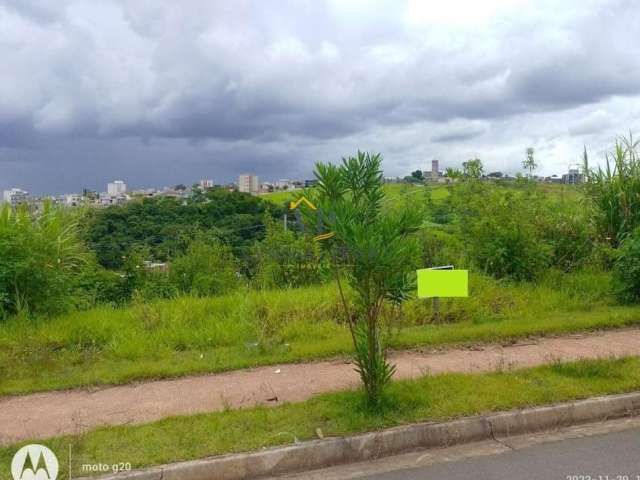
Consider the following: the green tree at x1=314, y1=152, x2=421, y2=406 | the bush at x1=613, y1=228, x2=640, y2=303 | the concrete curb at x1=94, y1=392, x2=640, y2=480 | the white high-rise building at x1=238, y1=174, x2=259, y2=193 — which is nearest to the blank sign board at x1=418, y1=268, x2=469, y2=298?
the green tree at x1=314, y1=152, x2=421, y2=406

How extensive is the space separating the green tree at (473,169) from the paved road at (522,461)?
7027mm

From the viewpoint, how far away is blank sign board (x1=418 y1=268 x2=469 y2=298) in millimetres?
7199

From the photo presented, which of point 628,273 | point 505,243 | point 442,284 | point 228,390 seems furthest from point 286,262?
point 628,273

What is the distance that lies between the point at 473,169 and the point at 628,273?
3.59 metres

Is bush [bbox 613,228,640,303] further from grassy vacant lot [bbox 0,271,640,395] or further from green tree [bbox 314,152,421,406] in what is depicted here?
green tree [bbox 314,152,421,406]

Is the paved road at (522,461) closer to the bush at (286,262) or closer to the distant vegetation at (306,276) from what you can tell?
the distant vegetation at (306,276)

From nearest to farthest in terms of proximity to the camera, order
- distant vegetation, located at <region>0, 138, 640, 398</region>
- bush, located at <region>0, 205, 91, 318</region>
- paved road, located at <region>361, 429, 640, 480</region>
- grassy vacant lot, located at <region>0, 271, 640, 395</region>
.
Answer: paved road, located at <region>361, 429, 640, 480</region> < distant vegetation, located at <region>0, 138, 640, 398</region> < grassy vacant lot, located at <region>0, 271, 640, 395</region> < bush, located at <region>0, 205, 91, 318</region>

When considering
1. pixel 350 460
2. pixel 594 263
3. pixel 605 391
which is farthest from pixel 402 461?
pixel 594 263

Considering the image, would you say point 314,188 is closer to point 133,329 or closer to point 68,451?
point 68,451

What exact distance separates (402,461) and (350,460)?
39cm

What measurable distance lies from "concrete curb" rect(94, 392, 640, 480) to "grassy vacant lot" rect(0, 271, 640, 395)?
210 cm

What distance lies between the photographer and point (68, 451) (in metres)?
4.31

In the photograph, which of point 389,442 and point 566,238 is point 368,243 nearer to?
point 389,442

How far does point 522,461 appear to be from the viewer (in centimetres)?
436
